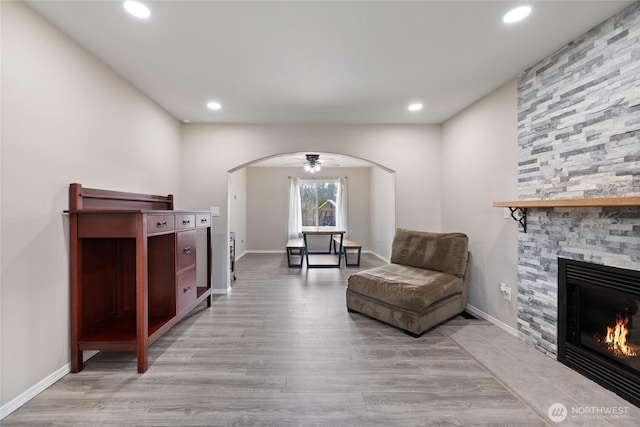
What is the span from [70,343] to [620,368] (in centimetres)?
377

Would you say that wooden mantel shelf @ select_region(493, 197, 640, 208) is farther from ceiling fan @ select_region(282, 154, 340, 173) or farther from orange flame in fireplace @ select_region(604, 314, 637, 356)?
ceiling fan @ select_region(282, 154, 340, 173)

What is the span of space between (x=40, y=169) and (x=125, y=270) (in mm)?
1128

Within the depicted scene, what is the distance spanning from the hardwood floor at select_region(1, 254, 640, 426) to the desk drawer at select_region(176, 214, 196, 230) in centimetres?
103

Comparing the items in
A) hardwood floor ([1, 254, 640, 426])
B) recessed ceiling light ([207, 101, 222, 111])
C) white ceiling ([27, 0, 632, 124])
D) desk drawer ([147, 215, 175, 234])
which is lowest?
hardwood floor ([1, 254, 640, 426])

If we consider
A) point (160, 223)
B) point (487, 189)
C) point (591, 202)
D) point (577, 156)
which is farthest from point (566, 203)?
point (160, 223)

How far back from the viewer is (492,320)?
2.86m

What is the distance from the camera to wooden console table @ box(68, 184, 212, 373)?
6.43 ft

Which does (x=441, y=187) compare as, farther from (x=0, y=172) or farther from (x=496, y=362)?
(x=0, y=172)

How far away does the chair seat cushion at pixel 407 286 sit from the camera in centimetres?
258

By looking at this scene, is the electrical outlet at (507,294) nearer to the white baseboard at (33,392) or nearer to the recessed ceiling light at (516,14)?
the recessed ceiling light at (516,14)

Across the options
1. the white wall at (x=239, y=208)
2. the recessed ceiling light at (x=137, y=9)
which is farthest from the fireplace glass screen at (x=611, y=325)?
the white wall at (x=239, y=208)

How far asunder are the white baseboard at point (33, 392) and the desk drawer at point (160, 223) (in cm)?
112

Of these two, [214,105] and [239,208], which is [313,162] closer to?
[239,208]

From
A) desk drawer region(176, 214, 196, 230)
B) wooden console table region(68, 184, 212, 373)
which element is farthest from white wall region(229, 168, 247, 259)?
desk drawer region(176, 214, 196, 230)
